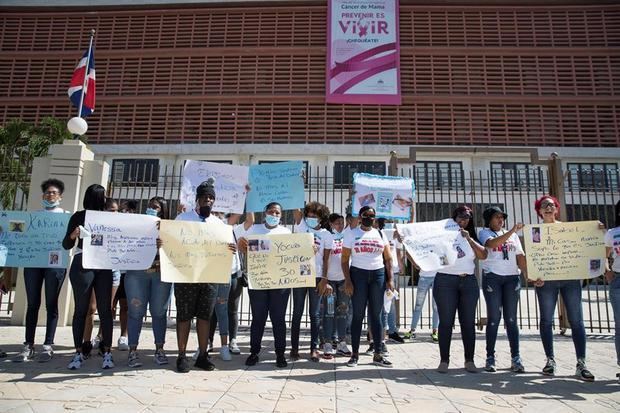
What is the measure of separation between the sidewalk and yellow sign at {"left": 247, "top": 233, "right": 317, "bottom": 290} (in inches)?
38.7

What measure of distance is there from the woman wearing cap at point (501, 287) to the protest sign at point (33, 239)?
17.0 feet

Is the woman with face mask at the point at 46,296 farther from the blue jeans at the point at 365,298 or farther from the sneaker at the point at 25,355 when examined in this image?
the blue jeans at the point at 365,298

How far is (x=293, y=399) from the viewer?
3.60 meters

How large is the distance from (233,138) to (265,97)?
3.10 m

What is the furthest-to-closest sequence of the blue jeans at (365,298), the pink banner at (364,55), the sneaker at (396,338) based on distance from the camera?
the pink banner at (364,55) → the sneaker at (396,338) → the blue jeans at (365,298)

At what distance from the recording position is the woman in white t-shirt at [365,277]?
5004 millimetres

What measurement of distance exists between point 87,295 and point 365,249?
3206 mm

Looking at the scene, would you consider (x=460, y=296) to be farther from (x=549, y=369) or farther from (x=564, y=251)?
(x=564, y=251)

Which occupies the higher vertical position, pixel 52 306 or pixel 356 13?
pixel 356 13

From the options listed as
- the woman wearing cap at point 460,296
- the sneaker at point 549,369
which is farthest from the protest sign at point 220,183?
the sneaker at point 549,369

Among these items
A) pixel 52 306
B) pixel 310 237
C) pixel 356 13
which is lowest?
pixel 52 306

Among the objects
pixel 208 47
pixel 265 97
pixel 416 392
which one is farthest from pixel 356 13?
pixel 416 392

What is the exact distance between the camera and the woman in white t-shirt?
5.00 metres

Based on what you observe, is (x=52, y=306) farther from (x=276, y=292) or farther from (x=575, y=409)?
(x=575, y=409)
